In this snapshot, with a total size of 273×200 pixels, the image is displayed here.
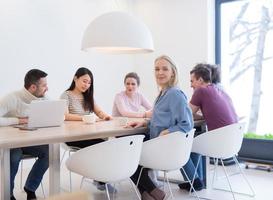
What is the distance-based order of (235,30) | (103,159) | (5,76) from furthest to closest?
(235,30)
(5,76)
(103,159)

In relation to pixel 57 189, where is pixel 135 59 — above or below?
above

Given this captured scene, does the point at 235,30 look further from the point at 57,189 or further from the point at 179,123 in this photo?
the point at 57,189

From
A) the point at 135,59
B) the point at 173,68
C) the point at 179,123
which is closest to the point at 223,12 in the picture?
the point at 135,59

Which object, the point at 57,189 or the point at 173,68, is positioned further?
the point at 173,68

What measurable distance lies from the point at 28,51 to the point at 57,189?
7.86ft

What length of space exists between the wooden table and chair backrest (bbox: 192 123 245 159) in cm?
61

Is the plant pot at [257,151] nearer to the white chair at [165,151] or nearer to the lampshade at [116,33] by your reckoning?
the white chair at [165,151]

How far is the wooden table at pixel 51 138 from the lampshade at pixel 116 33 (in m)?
0.64

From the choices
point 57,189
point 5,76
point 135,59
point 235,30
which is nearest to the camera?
point 57,189

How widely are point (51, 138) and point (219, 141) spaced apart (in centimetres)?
155

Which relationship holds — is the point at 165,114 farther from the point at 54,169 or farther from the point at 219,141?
the point at 54,169

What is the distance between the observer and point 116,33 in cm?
290

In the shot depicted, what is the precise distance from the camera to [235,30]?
5.16 metres

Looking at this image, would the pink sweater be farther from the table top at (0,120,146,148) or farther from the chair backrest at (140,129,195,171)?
the chair backrest at (140,129,195,171)
